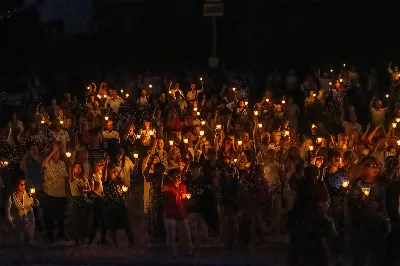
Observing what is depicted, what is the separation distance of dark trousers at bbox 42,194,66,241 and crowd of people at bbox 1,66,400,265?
0.02 metres

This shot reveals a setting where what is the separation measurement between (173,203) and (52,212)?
2397 mm

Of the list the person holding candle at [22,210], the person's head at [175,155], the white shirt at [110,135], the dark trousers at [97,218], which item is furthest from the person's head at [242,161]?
the person holding candle at [22,210]

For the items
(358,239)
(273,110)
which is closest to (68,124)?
(273,110)

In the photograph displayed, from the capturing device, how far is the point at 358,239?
11352 mm

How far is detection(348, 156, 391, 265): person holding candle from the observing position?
1098 centimetres

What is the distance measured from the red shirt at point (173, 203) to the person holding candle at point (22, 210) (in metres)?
2.20

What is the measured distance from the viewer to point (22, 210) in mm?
12969

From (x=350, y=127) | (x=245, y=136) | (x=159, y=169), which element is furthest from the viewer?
(x=350, y=127)

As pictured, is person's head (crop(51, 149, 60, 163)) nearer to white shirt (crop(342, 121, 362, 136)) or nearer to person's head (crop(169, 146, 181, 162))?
person's head (crop(169, 146, 181, 162))

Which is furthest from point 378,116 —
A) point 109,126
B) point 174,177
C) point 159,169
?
point 174,177

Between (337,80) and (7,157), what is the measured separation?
346 inches

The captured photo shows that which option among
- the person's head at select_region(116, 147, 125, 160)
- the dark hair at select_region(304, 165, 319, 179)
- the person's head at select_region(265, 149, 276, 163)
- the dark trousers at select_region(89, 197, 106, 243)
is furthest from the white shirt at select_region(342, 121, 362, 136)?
the dark hair at select_region(304, 165, 319, 179)

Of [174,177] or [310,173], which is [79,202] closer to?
[174,177]

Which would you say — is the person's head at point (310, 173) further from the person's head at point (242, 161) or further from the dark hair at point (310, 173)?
the person's head at point (242, 161)
